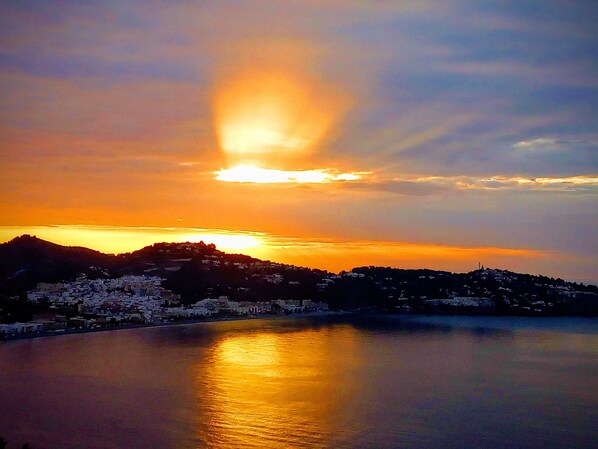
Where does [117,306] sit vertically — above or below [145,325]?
above

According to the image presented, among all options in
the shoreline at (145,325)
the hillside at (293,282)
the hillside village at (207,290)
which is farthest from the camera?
the hillside at (293,282)

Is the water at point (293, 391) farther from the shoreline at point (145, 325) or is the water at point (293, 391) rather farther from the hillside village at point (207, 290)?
the hillside village at point (207, 290)

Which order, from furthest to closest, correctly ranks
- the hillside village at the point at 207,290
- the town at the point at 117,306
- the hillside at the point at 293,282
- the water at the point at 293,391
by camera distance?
the hillside at the point at 293,282 < the hillside village at the point at 207,290 < the town at the point at 117,306 < the water at the point at 293,391

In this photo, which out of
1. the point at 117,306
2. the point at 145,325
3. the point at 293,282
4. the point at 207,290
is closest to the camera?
the point at 145,325

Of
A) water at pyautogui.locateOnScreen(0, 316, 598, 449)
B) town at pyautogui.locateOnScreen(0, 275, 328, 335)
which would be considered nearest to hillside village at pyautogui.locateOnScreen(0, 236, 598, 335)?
town at pyautogui.locateOnScreen(0, 275, 328, 335)

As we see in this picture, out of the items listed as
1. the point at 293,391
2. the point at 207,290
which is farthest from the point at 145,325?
the point at 293,391

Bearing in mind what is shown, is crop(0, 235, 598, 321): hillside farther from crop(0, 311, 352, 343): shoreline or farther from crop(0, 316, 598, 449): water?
crop(0, 316, 598, 449): water

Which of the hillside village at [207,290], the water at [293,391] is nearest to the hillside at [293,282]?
the hillside village at [207,290]

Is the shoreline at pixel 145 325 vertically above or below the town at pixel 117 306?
below

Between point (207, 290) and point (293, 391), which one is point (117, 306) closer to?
point (207, 290)
